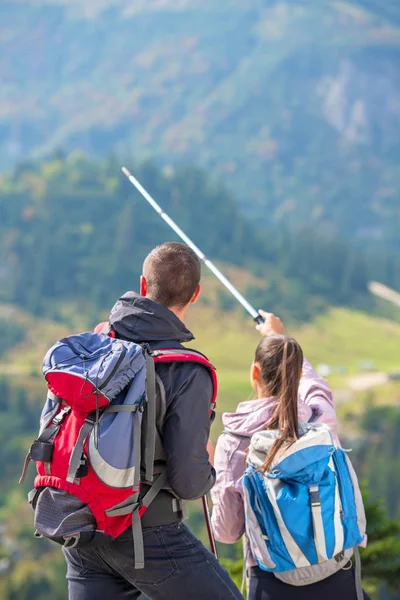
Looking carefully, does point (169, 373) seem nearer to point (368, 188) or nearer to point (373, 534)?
point (373, 534)

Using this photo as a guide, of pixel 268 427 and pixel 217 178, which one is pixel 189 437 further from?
pixel 217 178

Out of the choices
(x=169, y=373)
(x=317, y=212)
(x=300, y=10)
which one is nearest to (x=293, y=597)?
(x=169, y=373)

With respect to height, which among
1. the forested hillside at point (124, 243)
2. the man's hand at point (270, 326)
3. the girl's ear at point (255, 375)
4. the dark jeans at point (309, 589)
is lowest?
the dark jeans at point (309, 589)

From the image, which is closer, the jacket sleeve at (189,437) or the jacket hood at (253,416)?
the jacket sleeve at (189,437)

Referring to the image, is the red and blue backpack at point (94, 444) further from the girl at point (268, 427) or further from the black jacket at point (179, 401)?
the girl at point (268, 427)

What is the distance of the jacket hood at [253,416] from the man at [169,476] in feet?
1.34

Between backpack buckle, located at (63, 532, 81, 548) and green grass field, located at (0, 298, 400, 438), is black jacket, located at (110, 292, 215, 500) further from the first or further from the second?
green grass field, located at (0, 298, 400, 438)

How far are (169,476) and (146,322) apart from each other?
13.2 inches

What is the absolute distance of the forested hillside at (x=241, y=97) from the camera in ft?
351

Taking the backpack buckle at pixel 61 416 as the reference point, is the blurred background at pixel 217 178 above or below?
above

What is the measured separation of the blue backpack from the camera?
210 centimetres

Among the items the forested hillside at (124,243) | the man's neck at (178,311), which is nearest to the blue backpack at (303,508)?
the man's neck at (178,311)

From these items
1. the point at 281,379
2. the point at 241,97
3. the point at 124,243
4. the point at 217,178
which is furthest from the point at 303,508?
the point at 241,97

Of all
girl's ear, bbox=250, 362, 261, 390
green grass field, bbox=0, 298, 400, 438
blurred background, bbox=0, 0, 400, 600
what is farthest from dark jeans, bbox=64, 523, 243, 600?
green grass field, bbox=0, 298, 400, 438
